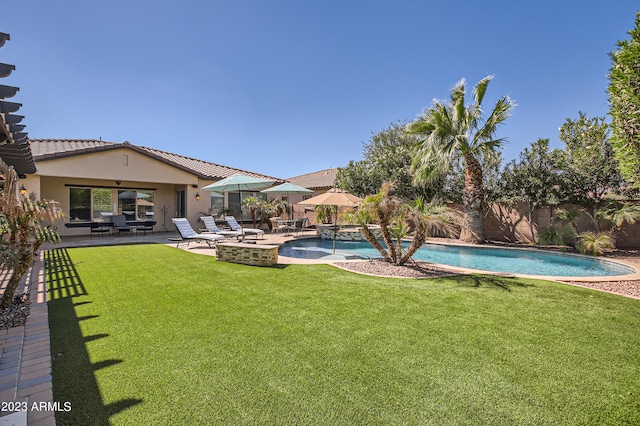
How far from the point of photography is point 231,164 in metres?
26.9

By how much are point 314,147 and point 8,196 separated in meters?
25.8

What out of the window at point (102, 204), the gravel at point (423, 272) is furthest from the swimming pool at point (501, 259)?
the window at point (102, 204)

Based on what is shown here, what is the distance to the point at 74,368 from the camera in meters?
3.53

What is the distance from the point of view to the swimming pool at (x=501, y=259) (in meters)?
10.7

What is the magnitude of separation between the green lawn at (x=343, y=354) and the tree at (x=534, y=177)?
989 cm

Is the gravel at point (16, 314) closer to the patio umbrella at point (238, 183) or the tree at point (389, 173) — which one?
the patio umbrella at point (238, 183)

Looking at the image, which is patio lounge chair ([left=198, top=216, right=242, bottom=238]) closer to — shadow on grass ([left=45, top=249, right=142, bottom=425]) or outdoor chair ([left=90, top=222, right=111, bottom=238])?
outdoor chair ([left=90, top=222, right=111, bottom=238])

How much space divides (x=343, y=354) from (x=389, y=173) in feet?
55.0

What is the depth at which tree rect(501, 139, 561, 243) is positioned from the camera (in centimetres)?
1487

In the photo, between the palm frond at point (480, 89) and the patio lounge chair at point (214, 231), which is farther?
the patio lounge chair at point (214, 231)

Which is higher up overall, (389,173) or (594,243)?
(389,173)

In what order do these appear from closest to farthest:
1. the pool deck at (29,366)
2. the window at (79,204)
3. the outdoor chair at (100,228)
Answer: the pool deck at (29,366) → the outdoor chair at (100,228) → the window at (79,204)

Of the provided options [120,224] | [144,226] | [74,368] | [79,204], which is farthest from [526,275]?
[79,204]

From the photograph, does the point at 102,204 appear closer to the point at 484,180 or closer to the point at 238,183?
the point at 238,183
